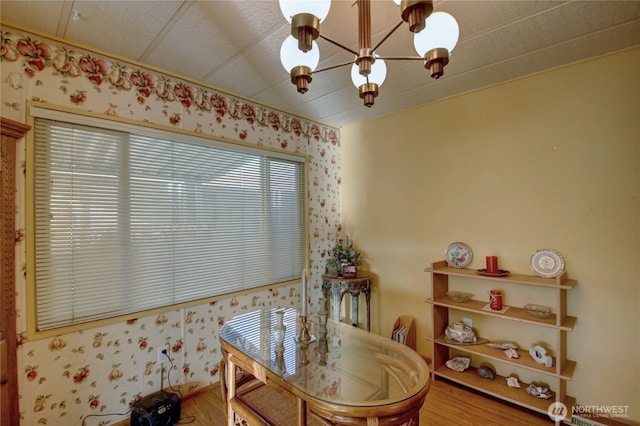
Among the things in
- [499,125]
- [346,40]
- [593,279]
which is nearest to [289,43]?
[346,40]

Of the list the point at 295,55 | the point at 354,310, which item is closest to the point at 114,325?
the point at 295,55

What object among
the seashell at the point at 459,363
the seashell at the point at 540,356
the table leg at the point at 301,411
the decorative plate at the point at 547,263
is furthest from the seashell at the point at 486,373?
the table leg at the point at 301,411

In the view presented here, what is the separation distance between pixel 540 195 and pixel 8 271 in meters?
3.57

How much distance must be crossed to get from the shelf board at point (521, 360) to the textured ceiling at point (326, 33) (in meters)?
2.20

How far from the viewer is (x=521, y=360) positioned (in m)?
2.16

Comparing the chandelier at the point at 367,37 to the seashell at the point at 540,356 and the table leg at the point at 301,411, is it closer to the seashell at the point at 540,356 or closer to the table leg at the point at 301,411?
the table leg at the point at 301,411

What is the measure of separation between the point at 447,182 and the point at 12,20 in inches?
129

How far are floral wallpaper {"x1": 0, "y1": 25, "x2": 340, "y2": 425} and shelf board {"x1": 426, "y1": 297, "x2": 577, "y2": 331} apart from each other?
1642 mm

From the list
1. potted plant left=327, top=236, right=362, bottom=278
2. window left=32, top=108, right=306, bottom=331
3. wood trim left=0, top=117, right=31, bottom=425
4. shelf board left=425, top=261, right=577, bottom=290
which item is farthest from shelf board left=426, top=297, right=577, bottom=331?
wood trim left=0, top=117, right=31, bottom=425

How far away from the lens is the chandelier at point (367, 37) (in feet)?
3.00

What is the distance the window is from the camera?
5.95ft

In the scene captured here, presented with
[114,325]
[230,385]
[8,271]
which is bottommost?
[230,385]

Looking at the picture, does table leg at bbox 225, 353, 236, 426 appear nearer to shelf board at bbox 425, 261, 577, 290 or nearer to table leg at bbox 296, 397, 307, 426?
table leg at bbox 296, 397, 307, 426

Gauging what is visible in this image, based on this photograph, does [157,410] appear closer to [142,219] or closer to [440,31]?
[142,219]
